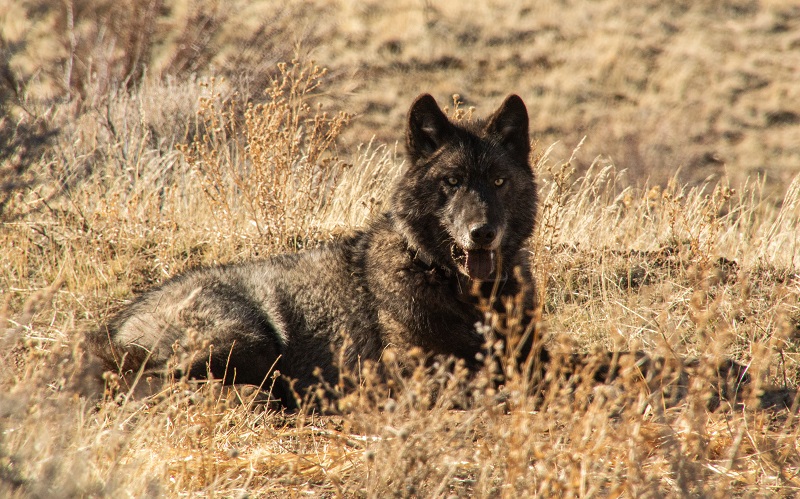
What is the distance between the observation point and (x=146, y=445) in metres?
3.58


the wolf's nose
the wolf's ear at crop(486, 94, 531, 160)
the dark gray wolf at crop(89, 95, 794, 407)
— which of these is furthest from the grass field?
the wolf's ear at crop(486, 94, 531, 160)

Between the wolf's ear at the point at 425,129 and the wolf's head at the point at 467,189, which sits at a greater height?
the wolf's ear at the point at 425,129

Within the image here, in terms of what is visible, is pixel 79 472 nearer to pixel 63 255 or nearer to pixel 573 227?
pixel 63 255

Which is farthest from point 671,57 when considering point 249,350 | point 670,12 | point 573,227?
point 249,350

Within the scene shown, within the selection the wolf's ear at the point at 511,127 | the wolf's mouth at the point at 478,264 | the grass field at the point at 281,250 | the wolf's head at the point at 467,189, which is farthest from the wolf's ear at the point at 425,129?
the grass field at the point at 281,250

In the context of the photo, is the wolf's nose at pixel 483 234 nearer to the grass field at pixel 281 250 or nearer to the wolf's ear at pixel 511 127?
the grass field at pixel 281 250

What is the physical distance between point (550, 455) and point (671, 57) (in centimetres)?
2312

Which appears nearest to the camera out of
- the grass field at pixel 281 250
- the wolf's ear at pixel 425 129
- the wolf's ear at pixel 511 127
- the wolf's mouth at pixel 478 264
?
the grass field at pixel 281 250

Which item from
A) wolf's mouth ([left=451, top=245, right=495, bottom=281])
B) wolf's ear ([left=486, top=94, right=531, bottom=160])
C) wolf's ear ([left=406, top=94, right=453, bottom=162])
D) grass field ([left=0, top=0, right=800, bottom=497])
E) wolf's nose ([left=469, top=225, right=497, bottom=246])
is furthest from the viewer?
wolf's ear ([left=486, top=94, right=531, bottom=160])

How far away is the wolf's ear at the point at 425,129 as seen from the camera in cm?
502

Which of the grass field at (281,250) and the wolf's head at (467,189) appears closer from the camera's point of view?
the grass field at (281,250)

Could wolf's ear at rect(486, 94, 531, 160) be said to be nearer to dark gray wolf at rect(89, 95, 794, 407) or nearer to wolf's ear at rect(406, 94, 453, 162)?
dark gray wolf at rect(89, 95, 794, 407)

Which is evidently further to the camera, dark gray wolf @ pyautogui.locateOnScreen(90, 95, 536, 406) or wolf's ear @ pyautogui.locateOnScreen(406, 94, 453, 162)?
wolf's ear @ pyautogui.locateOnScreen(406, 94, 453, 162)

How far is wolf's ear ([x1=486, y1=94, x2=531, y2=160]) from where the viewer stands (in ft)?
16.8
